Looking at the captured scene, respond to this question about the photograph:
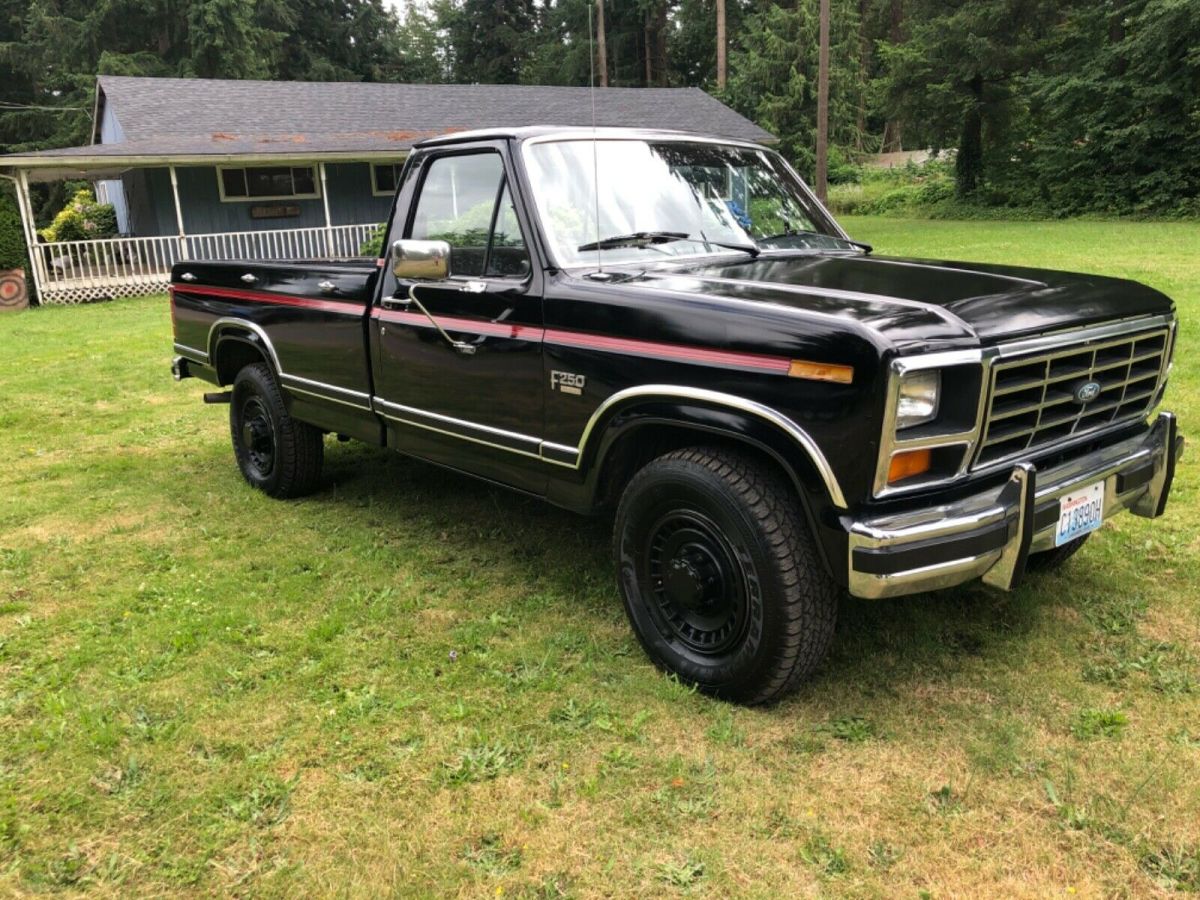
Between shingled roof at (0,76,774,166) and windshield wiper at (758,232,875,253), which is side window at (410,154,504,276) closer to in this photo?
windshield wiper at (758,232,875,253)

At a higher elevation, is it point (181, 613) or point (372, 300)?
point (372, 300)

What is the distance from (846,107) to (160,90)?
2623 cm

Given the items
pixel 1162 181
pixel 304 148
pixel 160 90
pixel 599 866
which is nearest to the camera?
pixel 599 866

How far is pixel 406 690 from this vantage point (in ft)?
11.3

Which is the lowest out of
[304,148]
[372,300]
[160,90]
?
[372,300]

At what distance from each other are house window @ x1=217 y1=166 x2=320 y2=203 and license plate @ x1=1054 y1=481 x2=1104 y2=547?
71.2 feet

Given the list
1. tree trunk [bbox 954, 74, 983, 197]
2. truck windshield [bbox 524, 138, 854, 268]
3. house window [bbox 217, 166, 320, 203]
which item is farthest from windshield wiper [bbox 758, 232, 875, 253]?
tree trunk [bbox 954, 74, 983, 197]

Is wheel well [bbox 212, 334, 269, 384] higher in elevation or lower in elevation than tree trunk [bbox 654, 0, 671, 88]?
lower

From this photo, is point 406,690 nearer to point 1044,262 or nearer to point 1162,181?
point 1044,262

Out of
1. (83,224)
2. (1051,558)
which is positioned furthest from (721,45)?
(1051,558)

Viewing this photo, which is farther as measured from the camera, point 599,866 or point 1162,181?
point 1162,181

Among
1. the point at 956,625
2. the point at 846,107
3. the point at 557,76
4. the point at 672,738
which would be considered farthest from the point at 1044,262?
the point at 557,76

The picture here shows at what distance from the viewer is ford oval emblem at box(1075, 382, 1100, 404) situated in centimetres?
314

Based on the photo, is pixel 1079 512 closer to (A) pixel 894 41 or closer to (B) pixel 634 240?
(B) pixel 634 240
